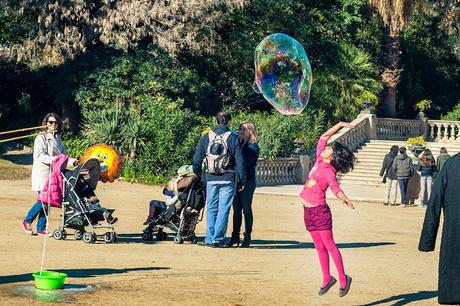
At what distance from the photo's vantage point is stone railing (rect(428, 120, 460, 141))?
4416 centimetres

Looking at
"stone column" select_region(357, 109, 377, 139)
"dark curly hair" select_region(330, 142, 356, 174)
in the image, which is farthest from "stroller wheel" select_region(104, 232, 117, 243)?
"stone column" select_region(357, 109, 377, 139)

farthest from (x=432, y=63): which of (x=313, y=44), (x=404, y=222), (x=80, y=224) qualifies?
(x=80, y=224)

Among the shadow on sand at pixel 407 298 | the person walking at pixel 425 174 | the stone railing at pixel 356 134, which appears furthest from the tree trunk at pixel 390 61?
the shadow on sand at pixel 407 298

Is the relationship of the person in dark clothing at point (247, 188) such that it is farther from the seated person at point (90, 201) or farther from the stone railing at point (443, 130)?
the stone railing at point (443, 130)

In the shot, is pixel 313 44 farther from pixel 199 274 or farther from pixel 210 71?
pixel 199 274

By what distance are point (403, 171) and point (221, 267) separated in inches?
595

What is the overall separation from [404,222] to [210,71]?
15287 millimetres

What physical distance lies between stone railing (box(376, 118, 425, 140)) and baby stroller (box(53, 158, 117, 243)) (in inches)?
1069

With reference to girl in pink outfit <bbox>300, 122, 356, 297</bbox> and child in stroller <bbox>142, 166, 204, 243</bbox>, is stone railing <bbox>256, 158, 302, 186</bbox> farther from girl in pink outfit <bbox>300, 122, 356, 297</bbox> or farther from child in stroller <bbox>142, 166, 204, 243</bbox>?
girl in pink outfit <bbox>300, 122, 356, 297</bbox>

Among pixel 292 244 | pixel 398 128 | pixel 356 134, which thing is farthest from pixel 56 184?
pixel 398 128

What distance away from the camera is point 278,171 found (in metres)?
34.1

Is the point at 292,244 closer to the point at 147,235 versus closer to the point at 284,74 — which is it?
the point at 147,235

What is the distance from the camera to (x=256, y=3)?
1511 inches

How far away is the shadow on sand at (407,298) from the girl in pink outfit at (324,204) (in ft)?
1.73
